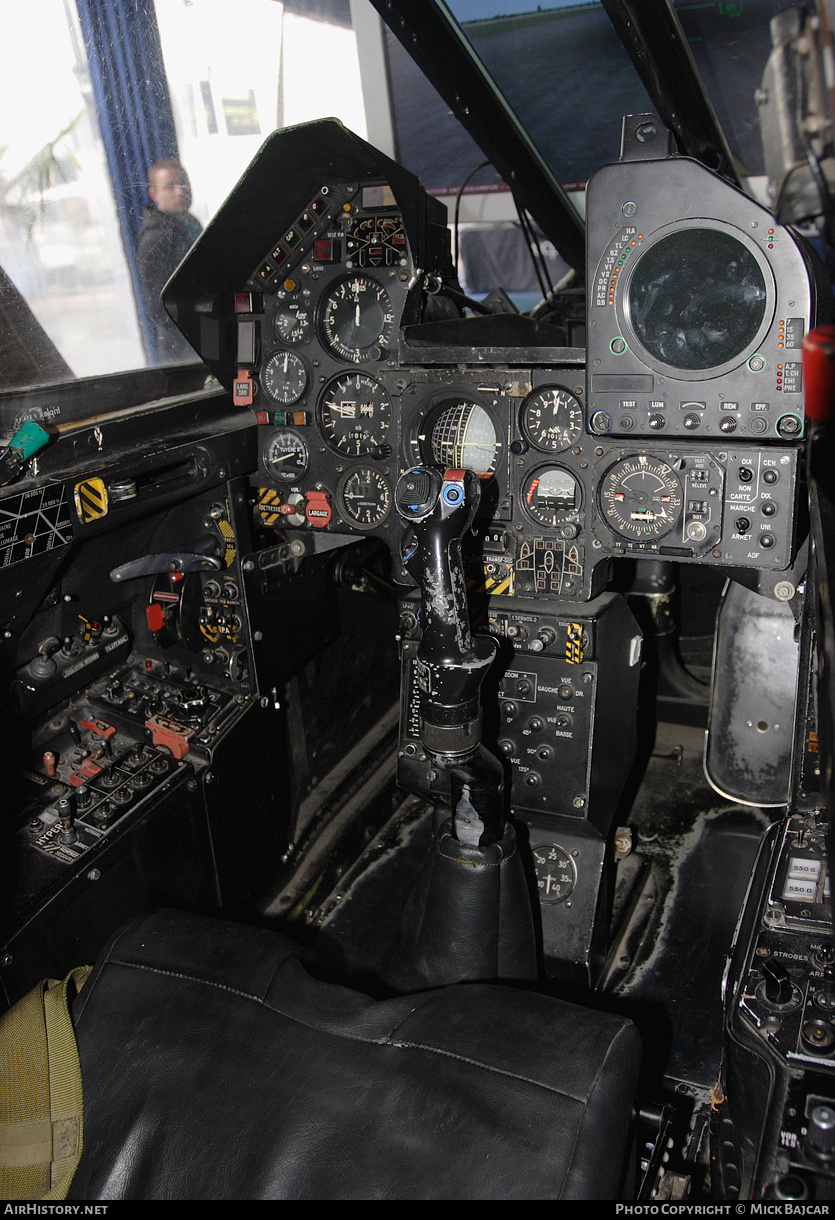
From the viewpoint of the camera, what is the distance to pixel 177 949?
146 cm

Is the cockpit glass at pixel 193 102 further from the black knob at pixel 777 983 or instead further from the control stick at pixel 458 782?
the black knob at pixel 777 983

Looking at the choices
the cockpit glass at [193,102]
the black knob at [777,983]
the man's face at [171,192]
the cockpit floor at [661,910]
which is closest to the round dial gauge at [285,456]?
the cockpit glass at [193,102]

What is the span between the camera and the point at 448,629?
228 cm

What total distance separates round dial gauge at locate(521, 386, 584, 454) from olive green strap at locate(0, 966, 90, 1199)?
2.15 meters

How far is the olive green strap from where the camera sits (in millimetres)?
1171

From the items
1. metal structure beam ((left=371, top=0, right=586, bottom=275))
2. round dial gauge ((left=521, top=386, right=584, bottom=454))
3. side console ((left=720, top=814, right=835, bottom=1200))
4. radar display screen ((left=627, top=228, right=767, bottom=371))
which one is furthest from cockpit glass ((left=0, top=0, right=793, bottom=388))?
side console ((left=720, top=814, right=835, bottom=1200))

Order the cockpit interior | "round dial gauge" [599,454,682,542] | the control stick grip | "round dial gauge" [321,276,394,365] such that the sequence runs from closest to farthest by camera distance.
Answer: the cockpit interior < the control stick grip < "round dial gauge" [599,454,682,542] < "round dial gauge" [321,276,394,365]

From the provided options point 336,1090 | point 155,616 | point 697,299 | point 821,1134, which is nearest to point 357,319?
point 697,299

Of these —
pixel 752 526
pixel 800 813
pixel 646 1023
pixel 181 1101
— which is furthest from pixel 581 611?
pixel 181 1101

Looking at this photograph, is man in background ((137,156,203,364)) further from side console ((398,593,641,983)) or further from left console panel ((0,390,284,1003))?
side console ((398,593,641,983))

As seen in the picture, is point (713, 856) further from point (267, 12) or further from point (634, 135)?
point (267, 12)

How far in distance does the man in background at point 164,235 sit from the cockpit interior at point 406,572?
0.03 metres

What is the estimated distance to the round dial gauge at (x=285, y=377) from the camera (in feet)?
10.6

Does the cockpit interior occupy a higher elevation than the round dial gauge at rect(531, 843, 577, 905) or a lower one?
higher
